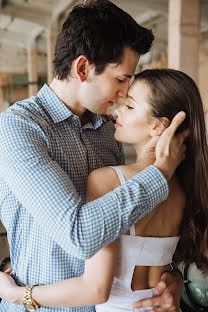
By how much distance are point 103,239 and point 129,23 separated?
1.02 metres

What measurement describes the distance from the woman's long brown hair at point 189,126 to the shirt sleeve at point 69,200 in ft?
1.31

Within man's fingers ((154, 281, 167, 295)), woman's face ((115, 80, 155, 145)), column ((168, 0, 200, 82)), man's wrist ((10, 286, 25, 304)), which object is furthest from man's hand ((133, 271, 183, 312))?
column ((168, 0, 200, 82))

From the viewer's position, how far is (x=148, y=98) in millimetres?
1431

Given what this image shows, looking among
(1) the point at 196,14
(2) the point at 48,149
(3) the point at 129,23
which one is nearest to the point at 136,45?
(3) the point at 129,23

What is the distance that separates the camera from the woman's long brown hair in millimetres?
1407

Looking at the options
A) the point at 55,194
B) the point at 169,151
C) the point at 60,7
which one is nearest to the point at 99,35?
the point at 169,151

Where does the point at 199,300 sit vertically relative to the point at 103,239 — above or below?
below

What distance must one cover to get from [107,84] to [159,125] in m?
0.32

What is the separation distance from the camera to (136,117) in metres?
1.46

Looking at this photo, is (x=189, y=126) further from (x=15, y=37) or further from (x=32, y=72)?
(x=15, y=37)

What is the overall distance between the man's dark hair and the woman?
175 mm

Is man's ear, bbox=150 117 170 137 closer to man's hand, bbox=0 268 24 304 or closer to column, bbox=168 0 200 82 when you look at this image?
man's hand, bbox=0 268 24 304

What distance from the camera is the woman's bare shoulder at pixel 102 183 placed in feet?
4.02

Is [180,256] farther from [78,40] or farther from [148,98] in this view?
[78,40]
